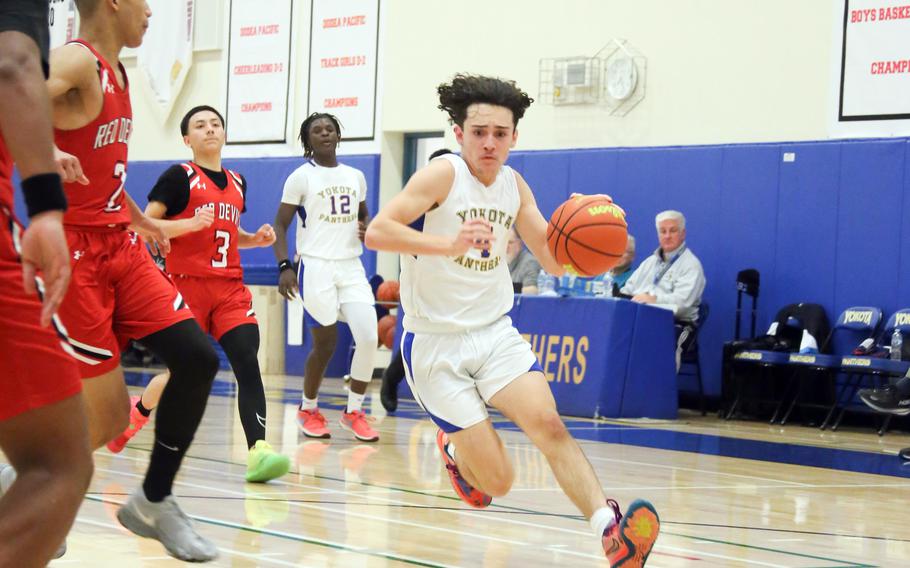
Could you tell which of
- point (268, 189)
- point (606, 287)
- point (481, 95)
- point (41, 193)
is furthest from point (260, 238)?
point (268, 189)

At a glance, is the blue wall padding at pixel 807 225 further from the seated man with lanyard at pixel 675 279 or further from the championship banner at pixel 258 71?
the championship banner at pixel 258 71

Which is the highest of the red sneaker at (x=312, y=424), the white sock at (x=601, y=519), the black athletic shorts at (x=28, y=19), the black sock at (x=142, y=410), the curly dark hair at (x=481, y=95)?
the curly dark hair at (x=481, y=95)

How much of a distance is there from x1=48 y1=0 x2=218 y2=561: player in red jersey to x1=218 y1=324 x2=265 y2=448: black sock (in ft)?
6.15

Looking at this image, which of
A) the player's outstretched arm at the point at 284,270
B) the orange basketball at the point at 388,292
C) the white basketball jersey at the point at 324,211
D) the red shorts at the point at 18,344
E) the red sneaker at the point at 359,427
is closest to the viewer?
the red shorts at the point at 18,344

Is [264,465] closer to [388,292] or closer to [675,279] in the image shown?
[675,279]

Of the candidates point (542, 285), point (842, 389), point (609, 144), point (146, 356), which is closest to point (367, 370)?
point (542, 285)

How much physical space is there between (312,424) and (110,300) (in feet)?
14.7

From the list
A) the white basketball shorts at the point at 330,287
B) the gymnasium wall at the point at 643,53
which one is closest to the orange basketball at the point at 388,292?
the gymnasium wall at the point at 643,53

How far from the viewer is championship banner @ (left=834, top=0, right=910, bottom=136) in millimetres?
11516

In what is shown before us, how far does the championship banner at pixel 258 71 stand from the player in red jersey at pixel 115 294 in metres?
12.8

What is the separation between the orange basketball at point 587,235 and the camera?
480 centimetres

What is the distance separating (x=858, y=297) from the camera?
11617mm

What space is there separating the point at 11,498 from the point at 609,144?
→ 37.9 ft

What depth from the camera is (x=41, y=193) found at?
2.41 meters
